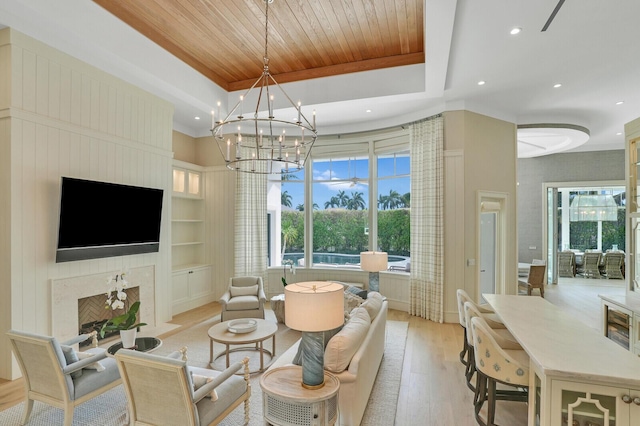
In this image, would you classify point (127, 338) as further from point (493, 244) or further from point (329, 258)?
point (493, 244)

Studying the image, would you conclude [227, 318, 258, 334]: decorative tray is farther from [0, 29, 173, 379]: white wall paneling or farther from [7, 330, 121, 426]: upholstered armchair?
[0, 29, 173, 379]: white wall paneling

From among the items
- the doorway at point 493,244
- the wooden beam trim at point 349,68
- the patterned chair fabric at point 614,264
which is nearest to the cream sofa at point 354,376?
the doorway at point 493,244

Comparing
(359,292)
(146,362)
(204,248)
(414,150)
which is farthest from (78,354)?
(414,150)

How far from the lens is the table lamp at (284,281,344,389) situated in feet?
7.13

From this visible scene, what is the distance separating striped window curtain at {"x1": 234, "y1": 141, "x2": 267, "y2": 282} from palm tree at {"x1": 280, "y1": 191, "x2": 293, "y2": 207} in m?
0.55

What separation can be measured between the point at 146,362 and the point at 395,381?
2480mm

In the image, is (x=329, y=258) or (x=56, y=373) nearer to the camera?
(x=56, y=373)

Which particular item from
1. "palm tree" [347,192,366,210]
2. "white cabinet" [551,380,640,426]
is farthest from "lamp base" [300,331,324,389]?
"palm tree" [347,192,366,210]

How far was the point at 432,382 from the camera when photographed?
3.52 m

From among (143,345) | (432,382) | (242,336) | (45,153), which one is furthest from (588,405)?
(45,153)

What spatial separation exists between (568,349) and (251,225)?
559 centimetres

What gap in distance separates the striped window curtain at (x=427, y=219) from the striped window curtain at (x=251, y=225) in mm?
2994

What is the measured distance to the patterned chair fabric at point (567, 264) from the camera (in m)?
9.53

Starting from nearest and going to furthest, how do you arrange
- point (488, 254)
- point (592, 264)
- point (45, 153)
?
point (45, 153)
point (488, 254)
point (592, 264)
